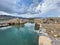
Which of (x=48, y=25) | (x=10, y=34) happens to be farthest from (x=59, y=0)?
(x=10, y=34)

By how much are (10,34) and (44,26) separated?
4.00 ft

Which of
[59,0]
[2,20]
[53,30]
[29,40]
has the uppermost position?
[59,0]

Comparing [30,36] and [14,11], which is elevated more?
[14,11]

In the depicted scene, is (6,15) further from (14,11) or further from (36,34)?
(36,34)

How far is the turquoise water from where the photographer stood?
5199mm

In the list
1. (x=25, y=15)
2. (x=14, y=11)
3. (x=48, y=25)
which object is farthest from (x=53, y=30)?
(x=14, y=11)

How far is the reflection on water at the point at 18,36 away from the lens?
5.20 m

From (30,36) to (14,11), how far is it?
3.39ft

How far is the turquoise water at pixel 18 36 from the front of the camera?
17.1ft

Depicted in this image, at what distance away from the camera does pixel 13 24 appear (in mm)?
5402

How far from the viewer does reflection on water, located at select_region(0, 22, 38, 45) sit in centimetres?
520

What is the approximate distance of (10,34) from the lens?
5.40 metres

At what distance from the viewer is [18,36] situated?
17.5 ft

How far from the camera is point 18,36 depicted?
210 inches
